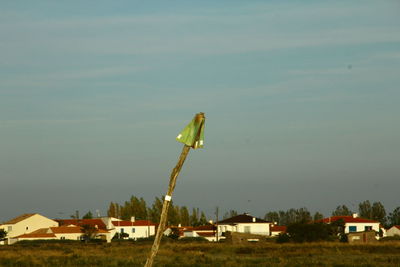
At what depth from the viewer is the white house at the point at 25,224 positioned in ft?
348

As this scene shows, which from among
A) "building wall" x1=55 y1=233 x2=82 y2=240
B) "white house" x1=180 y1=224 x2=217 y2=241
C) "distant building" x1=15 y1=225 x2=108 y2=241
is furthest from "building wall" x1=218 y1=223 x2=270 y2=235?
"building wall" x1=55 y1=233 x2=82 y2=240

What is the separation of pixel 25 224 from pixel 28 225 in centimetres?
48

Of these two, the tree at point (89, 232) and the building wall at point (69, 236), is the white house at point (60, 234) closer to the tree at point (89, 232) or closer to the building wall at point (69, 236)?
the building wall at point (69, 236)

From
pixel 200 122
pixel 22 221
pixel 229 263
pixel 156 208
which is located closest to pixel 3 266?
pixel 229 263

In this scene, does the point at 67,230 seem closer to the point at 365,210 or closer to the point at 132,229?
the point at 132,229

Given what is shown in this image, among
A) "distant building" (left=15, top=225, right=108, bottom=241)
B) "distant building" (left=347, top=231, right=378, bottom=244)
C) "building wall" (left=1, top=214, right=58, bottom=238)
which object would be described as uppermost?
"building wall" (left=1, top=214, right=58, bottom=238)

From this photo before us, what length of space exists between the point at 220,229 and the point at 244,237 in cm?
2551

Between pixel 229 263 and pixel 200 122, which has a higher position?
pixel 200 122

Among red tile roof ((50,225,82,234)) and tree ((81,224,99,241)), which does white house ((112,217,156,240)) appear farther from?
tree ((81,224,99,241))

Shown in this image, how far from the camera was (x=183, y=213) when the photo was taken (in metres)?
147

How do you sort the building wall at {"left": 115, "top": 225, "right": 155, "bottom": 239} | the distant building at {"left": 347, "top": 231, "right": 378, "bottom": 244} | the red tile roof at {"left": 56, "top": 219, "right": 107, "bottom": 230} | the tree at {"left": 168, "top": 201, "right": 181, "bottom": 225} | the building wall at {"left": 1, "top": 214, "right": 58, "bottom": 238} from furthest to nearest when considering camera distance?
1. the tree at {"left": 168, "top": 201, "right": 181, "bottom": 225}
2. the red tile roof at {"left": 56, "top": 219, "right": 107, "bottom": 230}
3. the building wall at {"left": 115, "top": 225, "right": 155, "bottom": 239}
4. the building wall at {"left": 1, "top": 214, "right": 58, "bottom": 238}
5. the distant building at {"left": 347, "top": 231, "right": 378, "bottom": 244}

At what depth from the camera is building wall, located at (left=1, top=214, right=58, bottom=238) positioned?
106000mm

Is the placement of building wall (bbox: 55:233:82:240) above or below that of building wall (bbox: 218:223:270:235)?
below

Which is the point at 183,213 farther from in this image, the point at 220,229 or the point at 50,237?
the point at 50,237
